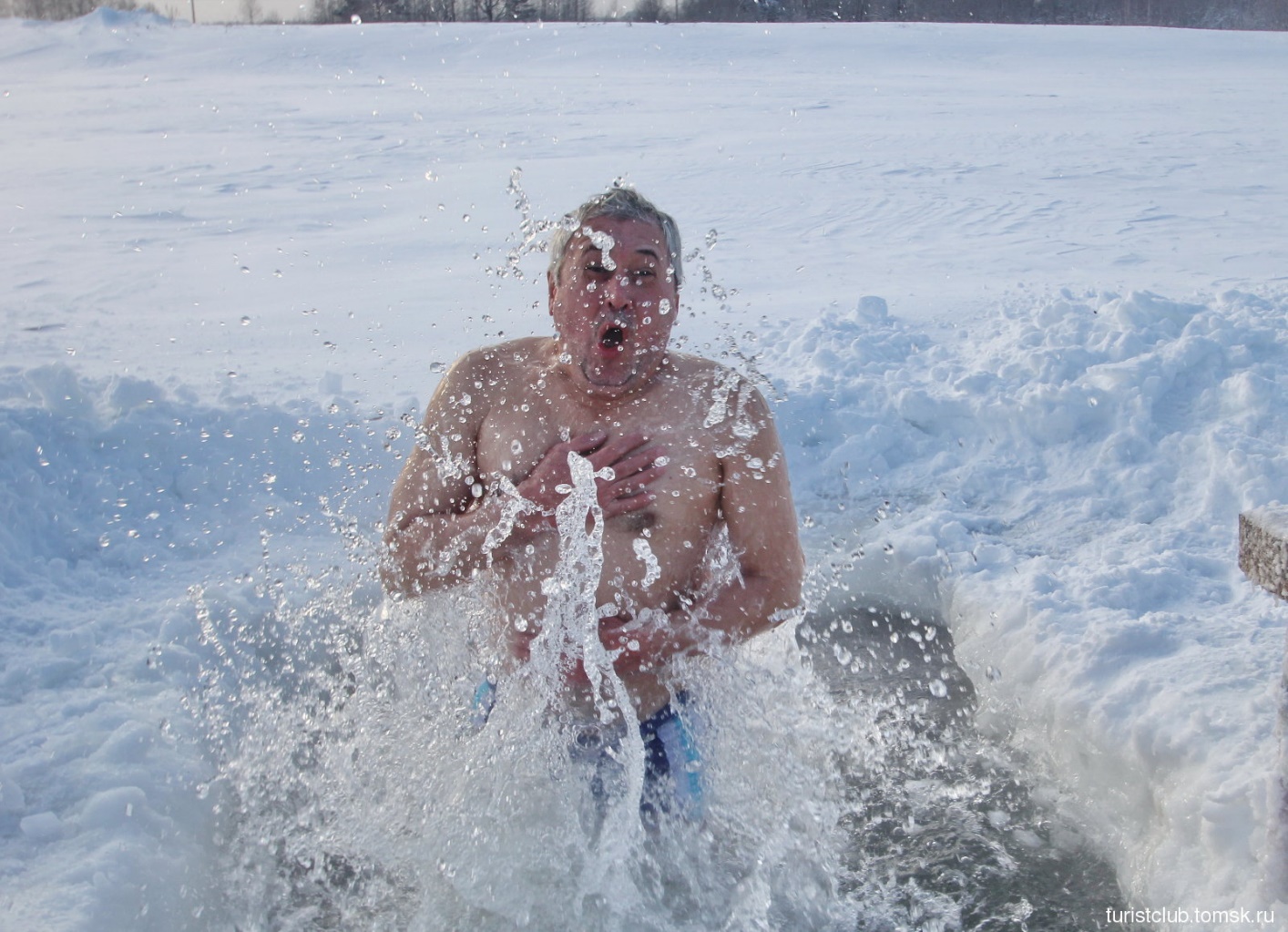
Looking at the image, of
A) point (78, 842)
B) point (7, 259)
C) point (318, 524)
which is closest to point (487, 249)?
point (7, 259)

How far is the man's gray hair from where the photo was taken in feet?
7.92

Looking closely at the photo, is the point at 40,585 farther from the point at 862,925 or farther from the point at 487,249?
the point at 487,249

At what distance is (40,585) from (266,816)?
47.5 inches

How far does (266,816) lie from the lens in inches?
102

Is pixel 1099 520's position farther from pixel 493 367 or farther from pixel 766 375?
pixel 493 367

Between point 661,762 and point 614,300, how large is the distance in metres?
1.01

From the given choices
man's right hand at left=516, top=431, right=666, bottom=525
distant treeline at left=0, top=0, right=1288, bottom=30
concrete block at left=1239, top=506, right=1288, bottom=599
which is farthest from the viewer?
distant treeline at left=0, top=0, right=1288, bottom=30

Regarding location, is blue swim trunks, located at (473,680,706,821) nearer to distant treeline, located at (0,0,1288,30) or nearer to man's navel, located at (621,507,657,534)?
man's navel, located at (621,507,657,534)

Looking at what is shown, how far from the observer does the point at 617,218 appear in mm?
2404

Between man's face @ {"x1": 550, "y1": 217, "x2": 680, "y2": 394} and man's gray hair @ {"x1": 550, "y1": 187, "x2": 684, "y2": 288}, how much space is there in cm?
2

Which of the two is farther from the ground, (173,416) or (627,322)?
(627,322)

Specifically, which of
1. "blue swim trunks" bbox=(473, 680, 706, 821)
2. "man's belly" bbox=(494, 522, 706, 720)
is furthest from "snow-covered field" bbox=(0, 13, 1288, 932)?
"man's belly" bbox=(494, 522, 706, 720)

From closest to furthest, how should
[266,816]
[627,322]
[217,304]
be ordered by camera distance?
1. [627,322]
2. [266,816]
3. [217,304]

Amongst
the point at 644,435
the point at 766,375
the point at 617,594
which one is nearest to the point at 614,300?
the point at 644,435
